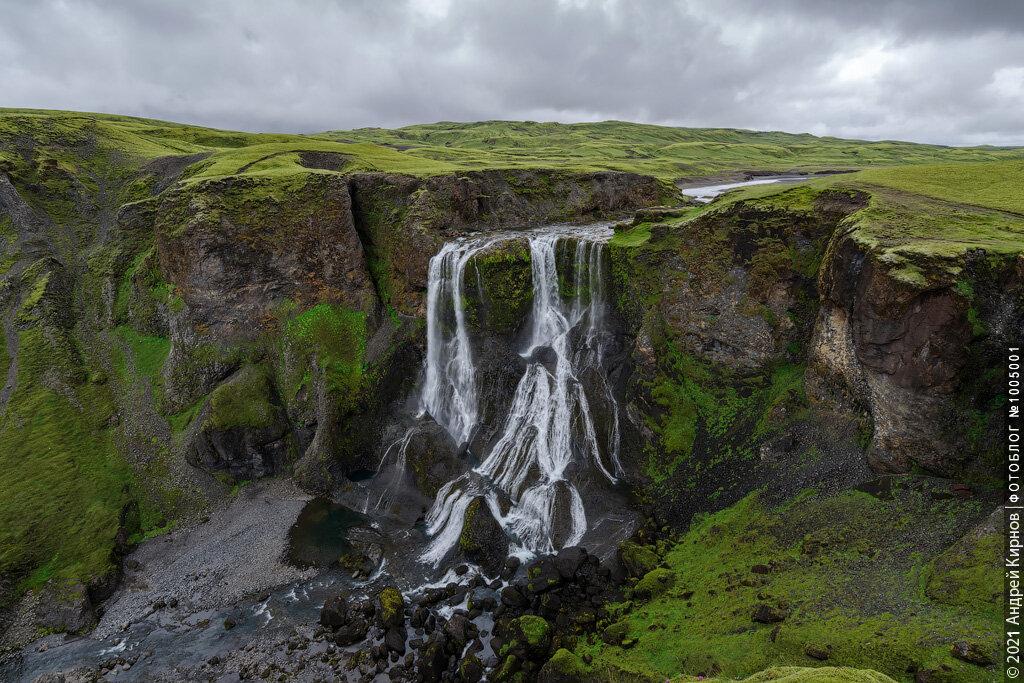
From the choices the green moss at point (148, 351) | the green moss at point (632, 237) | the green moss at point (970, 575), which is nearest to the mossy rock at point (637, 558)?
the green moss at point (970, 575)

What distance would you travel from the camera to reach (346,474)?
79.2 feet

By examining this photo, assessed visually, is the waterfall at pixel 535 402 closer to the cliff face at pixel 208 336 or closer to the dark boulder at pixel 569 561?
the dark boulder at pixel 569 561

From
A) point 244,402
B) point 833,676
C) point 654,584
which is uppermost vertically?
point 833,676

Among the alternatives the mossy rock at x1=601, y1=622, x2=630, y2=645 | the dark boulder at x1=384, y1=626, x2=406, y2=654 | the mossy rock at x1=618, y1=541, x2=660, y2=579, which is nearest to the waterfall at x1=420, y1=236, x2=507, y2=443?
the dark boulder at x1=384, y1=626, x2=406, y2=654

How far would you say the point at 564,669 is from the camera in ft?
41.2

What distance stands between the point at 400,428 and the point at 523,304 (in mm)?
9703

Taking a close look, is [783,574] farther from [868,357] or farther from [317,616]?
[317,616]

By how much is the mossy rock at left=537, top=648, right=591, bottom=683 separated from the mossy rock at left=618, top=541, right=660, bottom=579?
3.99 m

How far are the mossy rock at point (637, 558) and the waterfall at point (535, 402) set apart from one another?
2.39 metres

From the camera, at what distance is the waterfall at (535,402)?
63.7ft

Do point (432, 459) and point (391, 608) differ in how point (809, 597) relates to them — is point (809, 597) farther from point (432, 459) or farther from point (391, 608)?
point (432, 459)

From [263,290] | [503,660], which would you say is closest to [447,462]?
[503,660]

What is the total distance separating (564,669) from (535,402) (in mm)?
11440

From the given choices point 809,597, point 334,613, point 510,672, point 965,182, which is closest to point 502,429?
point 334,613
